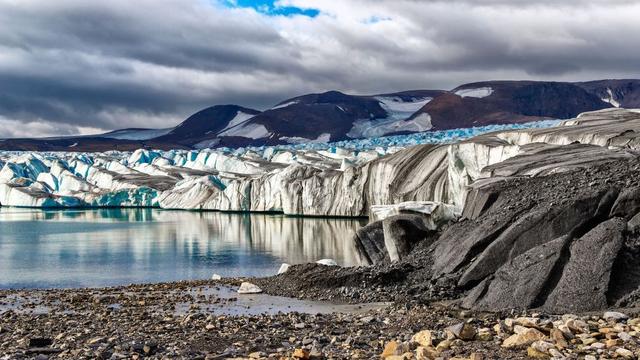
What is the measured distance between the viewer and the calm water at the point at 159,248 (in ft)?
78.6

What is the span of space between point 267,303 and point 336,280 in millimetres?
1679

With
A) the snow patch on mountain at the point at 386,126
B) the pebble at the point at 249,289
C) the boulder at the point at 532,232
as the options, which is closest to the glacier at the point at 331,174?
the boulder at the point at 532,232

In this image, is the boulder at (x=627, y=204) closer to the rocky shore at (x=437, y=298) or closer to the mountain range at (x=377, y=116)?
the rocky shore at (x=437, y=298)

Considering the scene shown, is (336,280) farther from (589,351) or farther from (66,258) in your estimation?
(66,258)

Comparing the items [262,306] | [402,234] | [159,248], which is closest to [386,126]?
[159,248]

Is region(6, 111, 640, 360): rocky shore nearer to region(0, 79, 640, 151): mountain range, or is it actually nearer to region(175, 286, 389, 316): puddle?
region(175, 286, 389, 316): puddle

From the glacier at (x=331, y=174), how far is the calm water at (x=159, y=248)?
125 inches

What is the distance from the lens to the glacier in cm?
2688

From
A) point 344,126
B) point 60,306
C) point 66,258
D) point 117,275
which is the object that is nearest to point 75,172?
point 66,258

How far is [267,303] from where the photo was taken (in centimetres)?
1541

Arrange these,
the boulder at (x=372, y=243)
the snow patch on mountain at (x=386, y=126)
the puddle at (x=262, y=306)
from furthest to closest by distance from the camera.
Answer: the snow patch on mountain at (x=386, y=126)
the boulder at (x=372, y=243)
the puddle at (x=262, y=306)

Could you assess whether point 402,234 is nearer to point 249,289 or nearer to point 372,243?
point 372,243

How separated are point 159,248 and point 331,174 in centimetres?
2218

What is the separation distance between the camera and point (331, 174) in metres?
53.6
